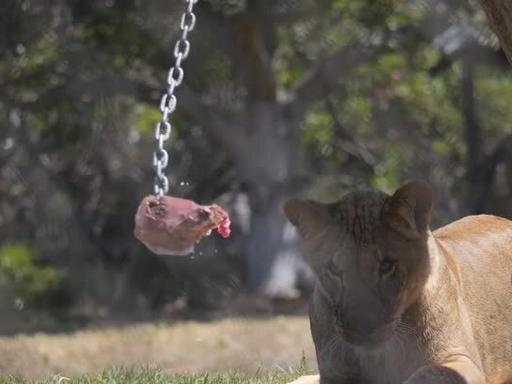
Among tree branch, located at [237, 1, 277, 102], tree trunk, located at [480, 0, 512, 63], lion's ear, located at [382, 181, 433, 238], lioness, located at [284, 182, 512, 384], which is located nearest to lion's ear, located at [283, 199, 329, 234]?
lioness, located at [284, 182, 512, 384]

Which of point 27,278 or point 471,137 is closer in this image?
point 27,278

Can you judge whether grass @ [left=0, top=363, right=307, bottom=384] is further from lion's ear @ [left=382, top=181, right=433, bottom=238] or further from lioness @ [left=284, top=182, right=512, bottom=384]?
lion's ear @ [left=382, top=181, right=433, bottom=238]

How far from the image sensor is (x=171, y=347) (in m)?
8.84

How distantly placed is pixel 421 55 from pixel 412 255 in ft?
31.0

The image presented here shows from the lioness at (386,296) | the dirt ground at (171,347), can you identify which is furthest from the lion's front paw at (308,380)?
the dirt ground at (171,347)

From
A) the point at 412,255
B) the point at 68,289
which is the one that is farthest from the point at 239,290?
the point at 412,255

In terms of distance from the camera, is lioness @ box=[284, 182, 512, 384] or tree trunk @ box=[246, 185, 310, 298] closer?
lioness @ box=[284, 182, 512, 384]

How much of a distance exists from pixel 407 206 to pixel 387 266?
8.1 inches

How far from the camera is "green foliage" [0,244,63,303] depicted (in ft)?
36.5

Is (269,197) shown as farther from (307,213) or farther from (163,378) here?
(307,213)

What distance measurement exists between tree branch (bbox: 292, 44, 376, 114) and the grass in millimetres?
6583

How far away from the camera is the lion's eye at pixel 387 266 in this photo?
3.69 meters

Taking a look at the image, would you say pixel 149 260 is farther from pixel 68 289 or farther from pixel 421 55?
pixel 421 55

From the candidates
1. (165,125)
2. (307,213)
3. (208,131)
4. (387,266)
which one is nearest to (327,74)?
(208,131)
